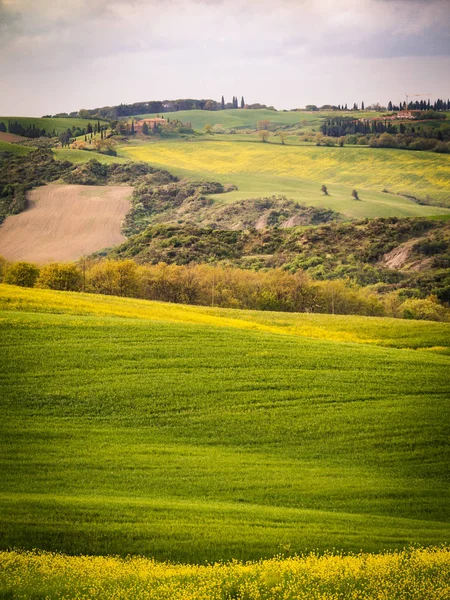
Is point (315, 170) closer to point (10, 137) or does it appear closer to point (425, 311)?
point (10, 137)

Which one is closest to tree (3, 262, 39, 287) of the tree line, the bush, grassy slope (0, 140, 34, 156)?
the tree line

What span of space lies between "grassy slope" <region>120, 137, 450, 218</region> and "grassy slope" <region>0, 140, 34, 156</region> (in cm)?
2253

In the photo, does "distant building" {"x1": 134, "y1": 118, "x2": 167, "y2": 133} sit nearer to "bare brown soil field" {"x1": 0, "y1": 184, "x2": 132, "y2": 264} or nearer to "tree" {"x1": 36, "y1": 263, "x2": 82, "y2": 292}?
"bare brown soil field" {"x1": 0, "y1": 184, "x2": 132, "y2": 264}

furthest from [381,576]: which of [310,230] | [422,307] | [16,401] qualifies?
[310,230]

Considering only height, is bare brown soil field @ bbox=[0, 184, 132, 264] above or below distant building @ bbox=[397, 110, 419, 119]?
below

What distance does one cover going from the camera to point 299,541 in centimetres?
1697

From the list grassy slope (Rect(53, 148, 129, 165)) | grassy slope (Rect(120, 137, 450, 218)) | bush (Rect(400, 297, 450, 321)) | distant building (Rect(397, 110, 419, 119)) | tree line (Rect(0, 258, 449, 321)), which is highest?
distant building (Rect(397, 110, 419, 119))

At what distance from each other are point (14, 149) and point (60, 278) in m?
93.1

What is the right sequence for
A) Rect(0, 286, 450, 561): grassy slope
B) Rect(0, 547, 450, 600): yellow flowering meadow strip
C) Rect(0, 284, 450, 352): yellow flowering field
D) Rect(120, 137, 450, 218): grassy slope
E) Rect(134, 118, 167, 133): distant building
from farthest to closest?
Rect(134, 118, 167, 133): distant building → Rect(120, 137, 450, 218): grassy slope → Rect(0, 284, 450, 352): yellow flowering field → Rect(0, 286, 450, 561): grassy slope → Rect(0, 547, 450, 600): yellow flowering meadow strip

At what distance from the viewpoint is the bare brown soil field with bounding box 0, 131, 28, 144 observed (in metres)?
155

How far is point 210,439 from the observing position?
2597cm

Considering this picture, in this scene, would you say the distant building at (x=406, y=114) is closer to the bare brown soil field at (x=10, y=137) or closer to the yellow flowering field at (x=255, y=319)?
the bare brown soil field at (x=10, y=137)

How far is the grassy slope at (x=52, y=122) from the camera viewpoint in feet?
565

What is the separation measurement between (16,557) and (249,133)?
19082 cm
